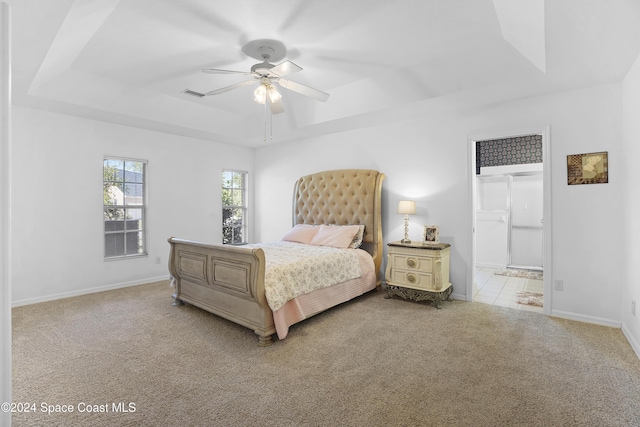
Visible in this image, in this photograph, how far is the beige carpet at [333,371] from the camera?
6.38ft

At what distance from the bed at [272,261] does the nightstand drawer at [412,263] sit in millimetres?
403

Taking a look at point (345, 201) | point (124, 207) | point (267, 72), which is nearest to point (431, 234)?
point (345, 201)

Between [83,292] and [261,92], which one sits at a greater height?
[261,92]

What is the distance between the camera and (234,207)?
6.52 m

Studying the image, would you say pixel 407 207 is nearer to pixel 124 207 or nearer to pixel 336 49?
pixel 336 49

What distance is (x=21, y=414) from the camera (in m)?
1.95

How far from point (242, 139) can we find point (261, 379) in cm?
444

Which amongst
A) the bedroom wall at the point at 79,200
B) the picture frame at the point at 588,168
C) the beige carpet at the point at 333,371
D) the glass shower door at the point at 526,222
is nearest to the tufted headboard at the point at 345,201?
the beige carpet at the point at 333,371

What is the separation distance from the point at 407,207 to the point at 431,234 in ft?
1.52

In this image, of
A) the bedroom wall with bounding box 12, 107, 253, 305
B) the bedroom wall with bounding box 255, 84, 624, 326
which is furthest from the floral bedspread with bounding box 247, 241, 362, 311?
the bedroom wall with bounding box 12, 107, 253, 305

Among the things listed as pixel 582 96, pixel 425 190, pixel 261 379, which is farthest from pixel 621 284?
pixel 261 379

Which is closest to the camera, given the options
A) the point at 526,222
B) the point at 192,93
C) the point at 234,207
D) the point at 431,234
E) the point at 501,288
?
the point at 431,234

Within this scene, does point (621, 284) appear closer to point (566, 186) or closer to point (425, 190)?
point (566, 186)

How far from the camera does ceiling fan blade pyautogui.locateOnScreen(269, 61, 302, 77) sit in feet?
9.16
